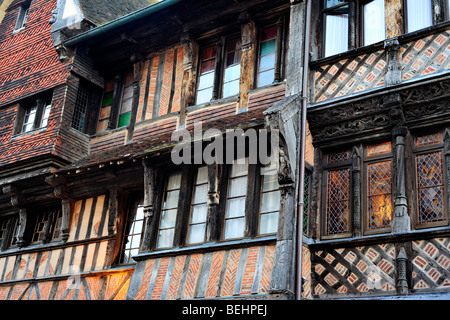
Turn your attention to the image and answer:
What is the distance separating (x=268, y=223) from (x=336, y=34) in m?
3.59

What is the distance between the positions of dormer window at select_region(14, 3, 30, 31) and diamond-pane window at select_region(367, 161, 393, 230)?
35.8 feet

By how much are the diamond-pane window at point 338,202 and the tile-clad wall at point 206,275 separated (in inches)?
41.6

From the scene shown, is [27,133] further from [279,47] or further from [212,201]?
[279,47]

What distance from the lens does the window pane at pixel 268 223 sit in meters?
10.5

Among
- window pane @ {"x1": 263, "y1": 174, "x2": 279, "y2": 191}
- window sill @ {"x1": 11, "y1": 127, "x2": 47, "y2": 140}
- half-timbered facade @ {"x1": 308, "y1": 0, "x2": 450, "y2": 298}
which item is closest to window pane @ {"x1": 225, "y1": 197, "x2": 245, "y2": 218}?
window pane @ {"x1": 263, "y1": 174, "x2": 279, "y2": 191}

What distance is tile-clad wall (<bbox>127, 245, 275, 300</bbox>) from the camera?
10000 millimetres

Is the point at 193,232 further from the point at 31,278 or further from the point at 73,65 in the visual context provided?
the point at 73,65

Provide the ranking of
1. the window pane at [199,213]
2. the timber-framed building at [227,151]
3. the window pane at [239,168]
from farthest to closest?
the window pane at [199,213]
the window pane at [239,168]
the timber-framed building at [227,151]

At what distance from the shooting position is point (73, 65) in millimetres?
14453

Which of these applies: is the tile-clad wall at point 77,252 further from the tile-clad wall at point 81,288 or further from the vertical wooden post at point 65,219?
the tile-clad wall at point 81,288

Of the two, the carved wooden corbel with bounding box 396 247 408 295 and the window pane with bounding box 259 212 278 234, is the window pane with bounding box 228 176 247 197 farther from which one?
the carved wooden corbel with bounding box 396 247 408 295

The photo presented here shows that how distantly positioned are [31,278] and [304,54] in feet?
24.6

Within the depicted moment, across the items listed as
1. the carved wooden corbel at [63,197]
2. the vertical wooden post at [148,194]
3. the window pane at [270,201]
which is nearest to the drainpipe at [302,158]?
the window pane at [270,201]
